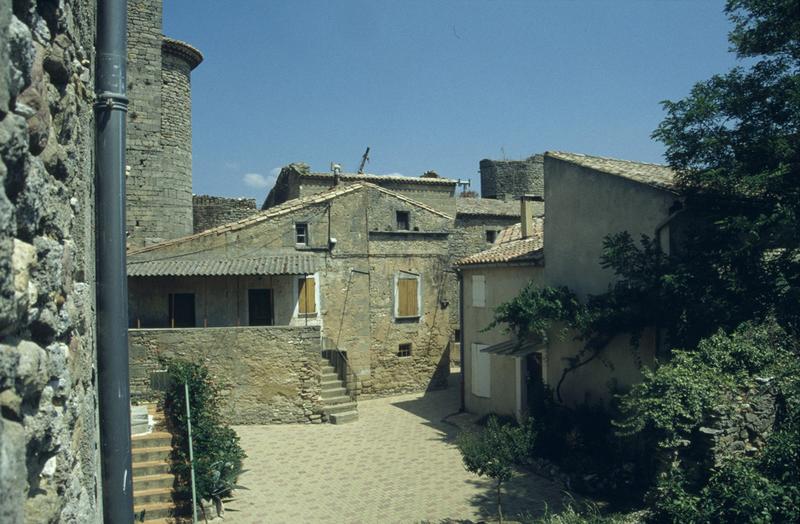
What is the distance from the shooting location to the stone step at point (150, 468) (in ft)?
34.2

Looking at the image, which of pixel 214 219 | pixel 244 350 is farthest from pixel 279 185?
pixel 244 350

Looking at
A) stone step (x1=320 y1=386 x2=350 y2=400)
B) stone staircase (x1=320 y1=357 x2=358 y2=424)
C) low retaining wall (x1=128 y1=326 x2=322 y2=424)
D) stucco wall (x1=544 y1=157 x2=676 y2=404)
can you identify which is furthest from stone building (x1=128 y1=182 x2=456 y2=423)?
stucco wall (x1=544 y1=157 x2=676 y2=404)

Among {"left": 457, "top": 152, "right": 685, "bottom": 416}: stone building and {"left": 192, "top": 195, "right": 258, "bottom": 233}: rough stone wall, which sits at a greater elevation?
{"left": 192, "top": 195, "right": 258, "bottom": 233}: rough stone wall

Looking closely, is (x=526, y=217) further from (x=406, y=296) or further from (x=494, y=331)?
(x=406, y=296)

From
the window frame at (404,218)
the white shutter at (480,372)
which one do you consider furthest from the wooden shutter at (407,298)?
the white shutter at (480,372)

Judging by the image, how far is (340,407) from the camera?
17.5 metres

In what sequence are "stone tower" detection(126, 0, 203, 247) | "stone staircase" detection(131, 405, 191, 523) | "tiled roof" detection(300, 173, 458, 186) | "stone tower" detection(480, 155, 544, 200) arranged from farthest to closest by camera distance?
"stone tower" detection(480, 155, 544, 200) < "tiled roof" detection(300, 173, 458, 186) < "stone tower" detection(126, 0, 203, 247) < "stone staircase" detection(131, 405, 191, 523)

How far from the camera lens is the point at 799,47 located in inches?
411

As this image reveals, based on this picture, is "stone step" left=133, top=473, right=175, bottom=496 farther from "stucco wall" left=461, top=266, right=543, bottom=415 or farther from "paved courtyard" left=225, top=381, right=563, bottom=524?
"stucco wall" left=461, top=266, right=543, bottom=415

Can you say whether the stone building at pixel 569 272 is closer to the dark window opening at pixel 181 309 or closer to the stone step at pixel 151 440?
the stone step at pixel 151 440

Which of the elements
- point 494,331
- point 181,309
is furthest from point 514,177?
point 181,309

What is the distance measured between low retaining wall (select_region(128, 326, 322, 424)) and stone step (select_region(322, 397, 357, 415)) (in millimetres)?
243

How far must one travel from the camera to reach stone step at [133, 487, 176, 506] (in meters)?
10.0

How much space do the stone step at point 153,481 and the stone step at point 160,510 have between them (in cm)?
31
